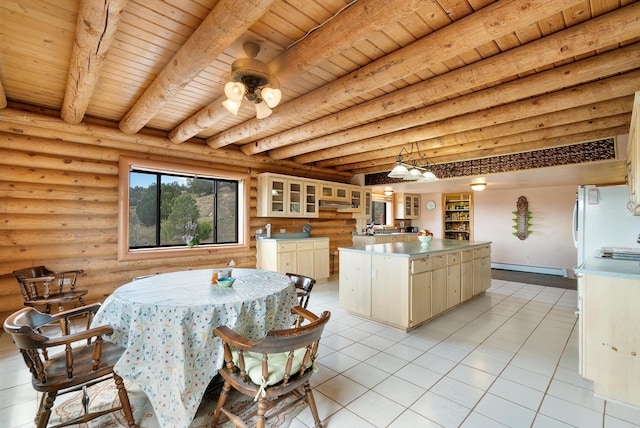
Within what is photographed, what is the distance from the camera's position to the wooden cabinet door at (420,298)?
3.43 m

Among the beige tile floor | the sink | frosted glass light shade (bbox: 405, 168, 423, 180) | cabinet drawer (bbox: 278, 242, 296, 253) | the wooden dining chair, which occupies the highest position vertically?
frosted glass light shade (bbox: 405, 168, 423, 180)

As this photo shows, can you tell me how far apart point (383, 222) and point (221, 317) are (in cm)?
786

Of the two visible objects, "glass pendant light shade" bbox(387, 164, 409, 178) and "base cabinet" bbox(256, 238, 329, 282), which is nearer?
"glass pendant light shade" bbox(387, 164, 409, 178)

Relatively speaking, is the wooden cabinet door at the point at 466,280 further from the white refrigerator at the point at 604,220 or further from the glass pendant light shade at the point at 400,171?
the glass pendant light shade at the point at 400,171

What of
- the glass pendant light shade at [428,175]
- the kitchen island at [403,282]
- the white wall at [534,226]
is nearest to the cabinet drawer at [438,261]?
the kitchen island at [403,282]

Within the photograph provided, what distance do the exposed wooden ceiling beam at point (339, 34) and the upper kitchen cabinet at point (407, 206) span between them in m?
7.33

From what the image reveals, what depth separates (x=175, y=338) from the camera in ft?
5.86

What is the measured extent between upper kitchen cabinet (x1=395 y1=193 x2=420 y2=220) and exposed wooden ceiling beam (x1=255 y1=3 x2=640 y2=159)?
227 inches

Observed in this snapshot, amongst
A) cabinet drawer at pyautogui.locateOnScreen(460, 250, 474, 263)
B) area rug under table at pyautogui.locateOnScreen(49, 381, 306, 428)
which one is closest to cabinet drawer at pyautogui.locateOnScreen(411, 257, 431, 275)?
cabinet drawer at pyautogui.locateOnScreen(460, 250, 474, 263)

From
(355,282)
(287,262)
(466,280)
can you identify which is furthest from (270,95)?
(466,280)

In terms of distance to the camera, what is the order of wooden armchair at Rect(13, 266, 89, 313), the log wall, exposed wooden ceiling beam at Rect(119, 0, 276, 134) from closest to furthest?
exposed wooden ceiling beam at Rect(119, 0, 276, 134)
wooden armchair at Rect(13, 266, 89, 313)
the log wall

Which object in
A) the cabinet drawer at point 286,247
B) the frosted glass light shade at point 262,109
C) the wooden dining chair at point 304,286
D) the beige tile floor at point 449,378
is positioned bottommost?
the beige tile floor at point 449,378

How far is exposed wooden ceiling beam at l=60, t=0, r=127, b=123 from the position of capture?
1626mm

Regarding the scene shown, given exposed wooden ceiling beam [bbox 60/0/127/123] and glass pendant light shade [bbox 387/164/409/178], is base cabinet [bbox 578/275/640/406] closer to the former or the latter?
glass pendant light shade [bbox 387/164/409/178]
